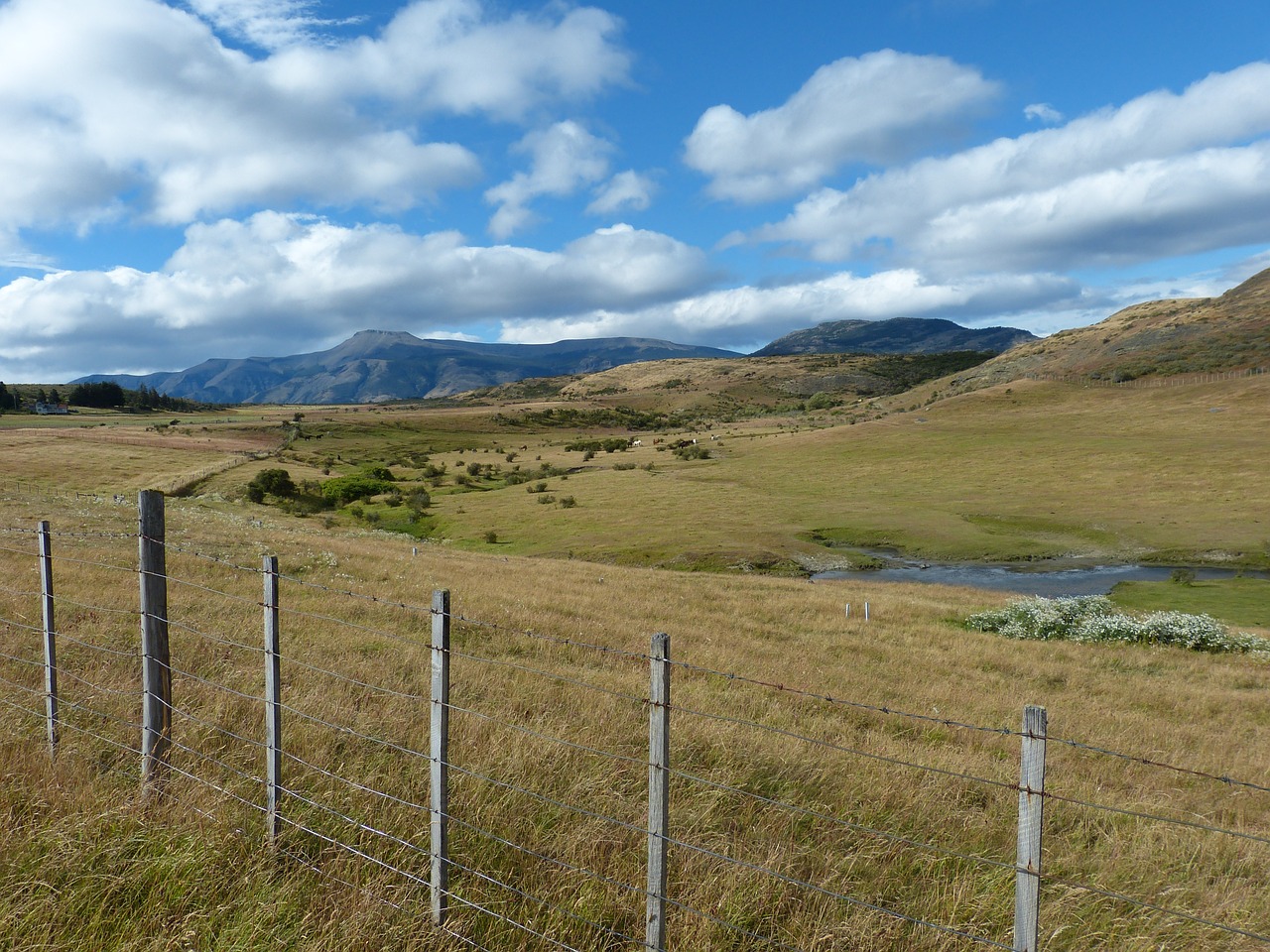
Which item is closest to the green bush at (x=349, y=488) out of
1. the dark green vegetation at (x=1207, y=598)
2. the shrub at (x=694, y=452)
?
the shrub at (x=694, y=452)

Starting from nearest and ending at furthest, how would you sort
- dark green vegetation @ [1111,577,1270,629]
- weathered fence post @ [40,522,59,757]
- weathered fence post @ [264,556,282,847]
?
weathered fence post @ [264,556,282,847], weathered fence post @ [40,522,59,757], dark green vegetation @ [1111,577,1270,629]

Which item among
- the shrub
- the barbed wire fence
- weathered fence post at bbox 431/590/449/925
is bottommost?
the shrub

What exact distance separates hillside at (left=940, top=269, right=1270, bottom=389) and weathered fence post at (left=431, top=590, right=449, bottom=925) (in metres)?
141

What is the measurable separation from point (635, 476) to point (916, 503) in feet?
102

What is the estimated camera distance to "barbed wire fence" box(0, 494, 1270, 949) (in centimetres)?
496

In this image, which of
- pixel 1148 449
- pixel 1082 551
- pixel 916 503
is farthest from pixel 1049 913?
pixel 1148 449

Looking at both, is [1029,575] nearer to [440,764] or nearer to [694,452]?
[440,764]

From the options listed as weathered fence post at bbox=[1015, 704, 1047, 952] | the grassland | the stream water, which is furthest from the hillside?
weathered fence post at bbox=[1015, 704, 1047, 952]

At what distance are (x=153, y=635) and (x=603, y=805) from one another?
13.4 ft

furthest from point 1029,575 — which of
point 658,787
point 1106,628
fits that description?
point 658,787

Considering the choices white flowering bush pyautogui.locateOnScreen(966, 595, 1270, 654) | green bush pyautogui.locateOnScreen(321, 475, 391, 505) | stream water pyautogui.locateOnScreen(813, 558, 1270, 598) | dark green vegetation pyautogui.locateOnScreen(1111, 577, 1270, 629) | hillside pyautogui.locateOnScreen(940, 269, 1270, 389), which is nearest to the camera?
white flowering bush pyautogui.locateOnScreen(966, 595, 1270, 654)

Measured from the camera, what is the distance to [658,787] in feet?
14.3

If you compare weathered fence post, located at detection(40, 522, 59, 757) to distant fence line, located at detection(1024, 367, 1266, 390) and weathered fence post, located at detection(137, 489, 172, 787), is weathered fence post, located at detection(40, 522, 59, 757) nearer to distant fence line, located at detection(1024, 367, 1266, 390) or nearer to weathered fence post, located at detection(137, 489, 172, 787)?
weathered fence post, located at detection(137, 489, 172, 787)

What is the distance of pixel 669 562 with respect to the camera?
46750 millimetres
